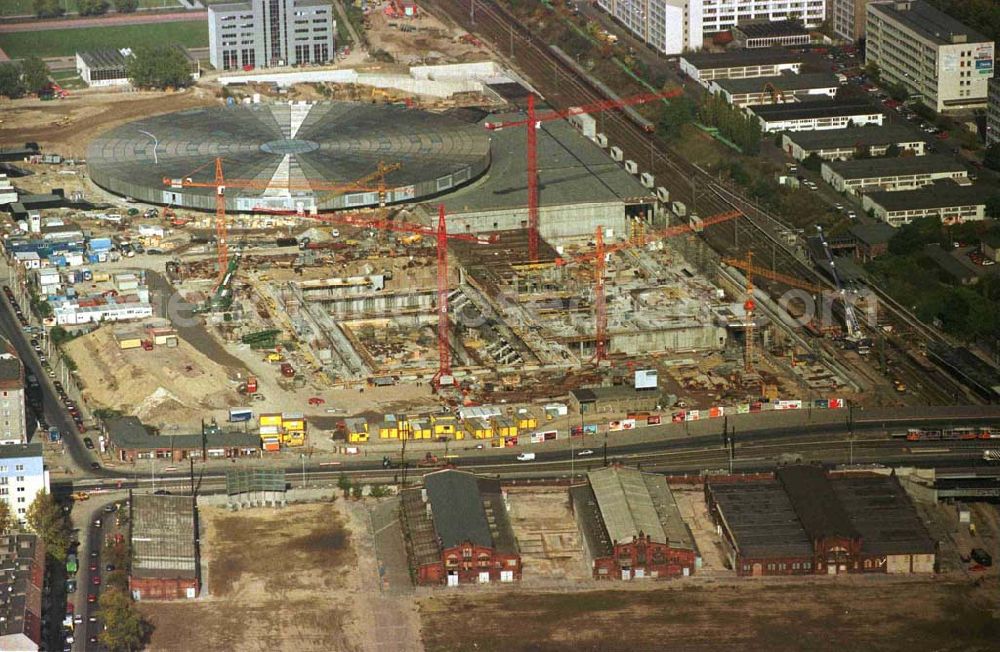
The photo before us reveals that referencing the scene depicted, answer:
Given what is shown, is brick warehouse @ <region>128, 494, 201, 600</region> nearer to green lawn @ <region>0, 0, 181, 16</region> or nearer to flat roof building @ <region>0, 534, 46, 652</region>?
flat roof building @ <region>0, 534, 46, 652</region>

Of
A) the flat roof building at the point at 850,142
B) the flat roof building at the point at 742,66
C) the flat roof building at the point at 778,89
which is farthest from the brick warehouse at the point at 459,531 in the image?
the flat roof building at the point at 742,66

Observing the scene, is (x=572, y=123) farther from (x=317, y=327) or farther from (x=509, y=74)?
(x=317, y=327)

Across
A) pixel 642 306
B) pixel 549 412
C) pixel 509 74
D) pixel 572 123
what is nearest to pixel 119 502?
pixel 549 412

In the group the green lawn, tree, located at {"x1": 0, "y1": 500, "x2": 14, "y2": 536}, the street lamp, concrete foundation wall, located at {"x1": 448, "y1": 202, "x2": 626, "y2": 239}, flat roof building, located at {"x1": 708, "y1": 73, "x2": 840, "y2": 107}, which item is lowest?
tree, located at {"x1": 0, "y1": 500, "x2": 14, "y2": 536}

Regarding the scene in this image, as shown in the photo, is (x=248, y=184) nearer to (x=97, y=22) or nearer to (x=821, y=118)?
(x=821, y=118)

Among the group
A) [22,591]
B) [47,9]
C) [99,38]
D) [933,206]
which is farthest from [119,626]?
[47,9]

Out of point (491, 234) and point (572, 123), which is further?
point (572, 123)

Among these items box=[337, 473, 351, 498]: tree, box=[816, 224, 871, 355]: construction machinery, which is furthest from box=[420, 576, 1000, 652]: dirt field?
box=[816, 224, 871, 355]: construction machinery
